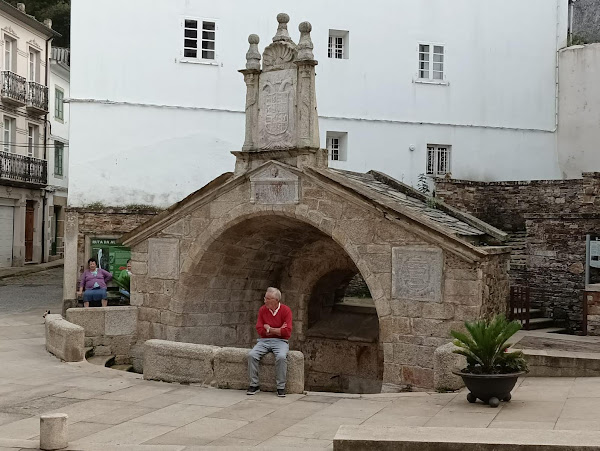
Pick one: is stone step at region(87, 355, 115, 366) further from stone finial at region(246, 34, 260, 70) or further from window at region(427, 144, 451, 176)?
window at region(427, 144, 451, 176)

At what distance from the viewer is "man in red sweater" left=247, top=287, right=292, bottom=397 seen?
33.3ft

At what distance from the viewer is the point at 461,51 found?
21.8 m

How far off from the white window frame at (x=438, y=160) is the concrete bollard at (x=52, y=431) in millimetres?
15721

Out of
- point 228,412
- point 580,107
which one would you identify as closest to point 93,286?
point 228,412

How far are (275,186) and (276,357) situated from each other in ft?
11.4

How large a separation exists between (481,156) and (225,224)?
10952 millimetres

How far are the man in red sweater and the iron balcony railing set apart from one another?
941 inches

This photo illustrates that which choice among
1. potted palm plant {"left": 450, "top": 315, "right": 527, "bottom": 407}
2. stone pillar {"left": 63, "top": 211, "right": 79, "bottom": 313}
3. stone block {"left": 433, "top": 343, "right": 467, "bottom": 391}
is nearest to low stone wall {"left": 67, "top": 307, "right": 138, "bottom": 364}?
stone pillar {"left": 63, "top": 211, "right": 79, "bottom": 313}

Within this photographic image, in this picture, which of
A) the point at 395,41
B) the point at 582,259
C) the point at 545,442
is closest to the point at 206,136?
the point at 395,41

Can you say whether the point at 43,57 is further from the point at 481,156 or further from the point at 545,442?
the point at 545,442

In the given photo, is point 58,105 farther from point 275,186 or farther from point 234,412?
point 234,412

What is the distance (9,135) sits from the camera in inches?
1222

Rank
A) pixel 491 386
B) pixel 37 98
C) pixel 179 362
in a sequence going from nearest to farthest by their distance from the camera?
Answer: pixel 491 386, pixel 179 362, pixel 37 98

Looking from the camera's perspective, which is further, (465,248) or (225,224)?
(225,224)
